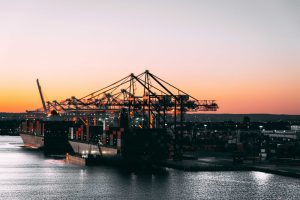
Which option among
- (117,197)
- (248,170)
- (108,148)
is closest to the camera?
(117,197)

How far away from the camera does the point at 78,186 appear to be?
67.5 m

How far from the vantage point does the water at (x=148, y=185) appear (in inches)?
2286

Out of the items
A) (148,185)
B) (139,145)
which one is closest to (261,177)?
(148,185)

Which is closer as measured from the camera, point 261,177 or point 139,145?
point 261,177

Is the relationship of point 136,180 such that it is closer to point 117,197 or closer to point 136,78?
point 117,197

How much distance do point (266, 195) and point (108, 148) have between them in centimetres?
5700

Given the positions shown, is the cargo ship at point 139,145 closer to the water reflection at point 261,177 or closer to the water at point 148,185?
the water at point 148,185

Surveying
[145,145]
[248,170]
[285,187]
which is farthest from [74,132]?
[285,187]

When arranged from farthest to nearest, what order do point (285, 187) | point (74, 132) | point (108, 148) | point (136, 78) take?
point (74, 132)
point (136, 78)
point (108, 148)
point (285, 187)

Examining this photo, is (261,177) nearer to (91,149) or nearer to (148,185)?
(148,185)

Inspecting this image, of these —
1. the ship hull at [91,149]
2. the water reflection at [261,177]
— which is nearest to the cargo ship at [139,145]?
the ship hull at [91,149]

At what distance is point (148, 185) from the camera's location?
6500 centimetres

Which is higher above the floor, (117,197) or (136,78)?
(136,78)

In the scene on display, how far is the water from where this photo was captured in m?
58.1
